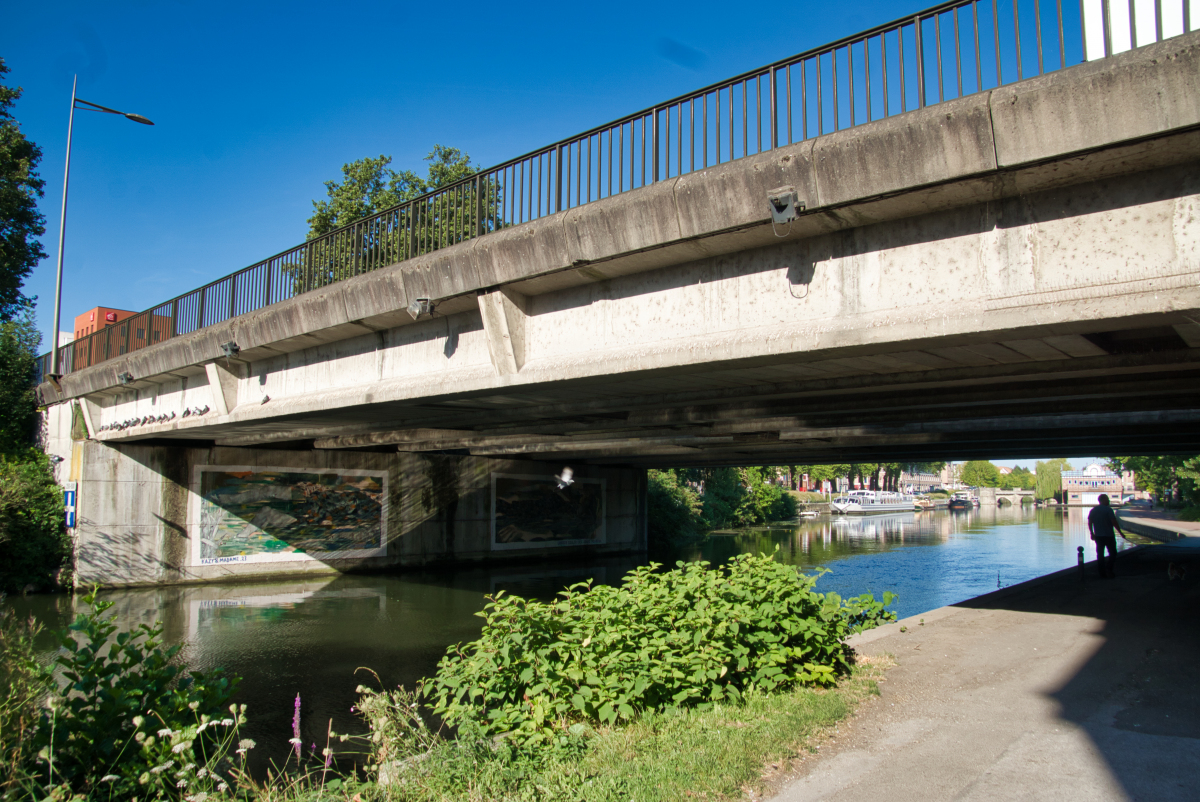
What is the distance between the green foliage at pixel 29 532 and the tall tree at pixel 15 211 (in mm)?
9520

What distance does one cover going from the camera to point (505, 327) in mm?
8492

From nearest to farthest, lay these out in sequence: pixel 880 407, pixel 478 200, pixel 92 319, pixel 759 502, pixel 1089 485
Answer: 1. pixel 478 200
2. pixel 880 407
3. pixel 759 502
4. pixel 92 319
5. pixel 1089 485

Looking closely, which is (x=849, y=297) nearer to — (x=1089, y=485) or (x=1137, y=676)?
(x=1137, y=676)

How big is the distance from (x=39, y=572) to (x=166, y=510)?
2.87 metres

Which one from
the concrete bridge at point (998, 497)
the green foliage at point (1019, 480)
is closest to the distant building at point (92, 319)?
the concrete bridge at point (998, 497)

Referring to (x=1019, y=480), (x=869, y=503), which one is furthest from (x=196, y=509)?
(x=1019, y=480)

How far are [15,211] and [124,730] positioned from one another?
26.0 metres

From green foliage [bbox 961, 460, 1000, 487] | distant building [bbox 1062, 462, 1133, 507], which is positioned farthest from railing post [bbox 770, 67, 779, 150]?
green foliage [bbox 961, 460, 1000, 487]

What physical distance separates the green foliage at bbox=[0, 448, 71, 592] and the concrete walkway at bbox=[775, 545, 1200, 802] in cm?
1848

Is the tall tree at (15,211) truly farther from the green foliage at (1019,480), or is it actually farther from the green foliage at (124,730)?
the green foliage at (1019,480)

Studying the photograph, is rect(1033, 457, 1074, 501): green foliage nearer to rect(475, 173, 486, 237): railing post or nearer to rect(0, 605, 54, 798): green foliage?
rect(475, 173, 486, 237): railing post

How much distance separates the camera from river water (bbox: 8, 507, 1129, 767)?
9.57m

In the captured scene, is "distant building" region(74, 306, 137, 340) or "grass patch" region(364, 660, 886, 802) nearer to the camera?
"grass patch" region(364, 660, 886, 802)

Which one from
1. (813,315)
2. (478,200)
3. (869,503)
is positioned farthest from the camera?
(869,503)
